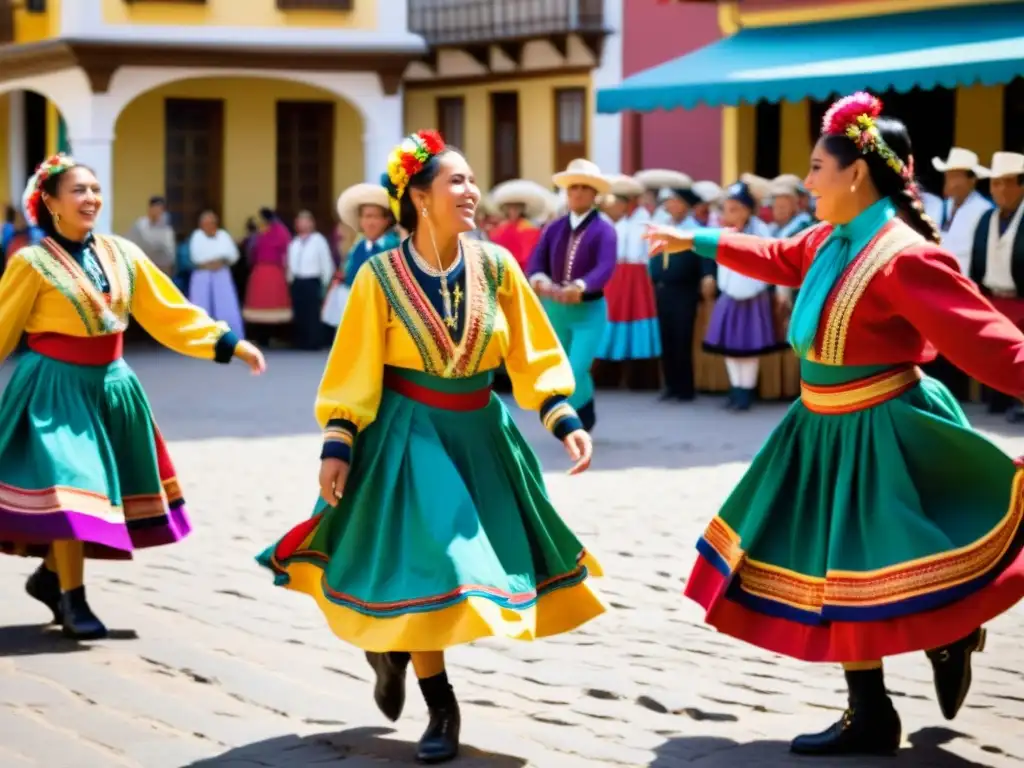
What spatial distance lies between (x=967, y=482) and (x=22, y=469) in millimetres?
3301

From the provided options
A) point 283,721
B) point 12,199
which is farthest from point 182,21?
point 283,721

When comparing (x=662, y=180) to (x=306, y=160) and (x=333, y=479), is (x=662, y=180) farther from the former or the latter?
(x=333, y=479)

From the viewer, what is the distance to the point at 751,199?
14.3 m

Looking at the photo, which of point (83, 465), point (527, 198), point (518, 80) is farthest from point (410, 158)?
point (518, 80)

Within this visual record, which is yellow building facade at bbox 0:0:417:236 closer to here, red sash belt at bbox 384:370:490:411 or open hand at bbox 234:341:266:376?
open hand at bbox 234:341:266:376

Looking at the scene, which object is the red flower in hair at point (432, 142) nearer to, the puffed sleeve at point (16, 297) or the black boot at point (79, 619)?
the puffed sleeve at point (16, 297)

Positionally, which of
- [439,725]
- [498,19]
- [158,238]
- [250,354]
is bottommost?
[439,725]

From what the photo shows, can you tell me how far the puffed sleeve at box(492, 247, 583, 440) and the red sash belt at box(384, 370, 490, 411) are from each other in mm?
178

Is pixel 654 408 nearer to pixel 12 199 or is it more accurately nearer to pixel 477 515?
pixel 477 515

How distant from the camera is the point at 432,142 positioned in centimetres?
556

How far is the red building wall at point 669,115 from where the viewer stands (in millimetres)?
24562

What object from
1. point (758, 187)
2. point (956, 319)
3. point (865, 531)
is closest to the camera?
point (956, 319)

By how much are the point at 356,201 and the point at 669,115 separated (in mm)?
16453

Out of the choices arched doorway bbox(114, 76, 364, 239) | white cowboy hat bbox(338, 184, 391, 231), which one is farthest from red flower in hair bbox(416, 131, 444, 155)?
arched doorway bbox(114, 76, 364, 239)
